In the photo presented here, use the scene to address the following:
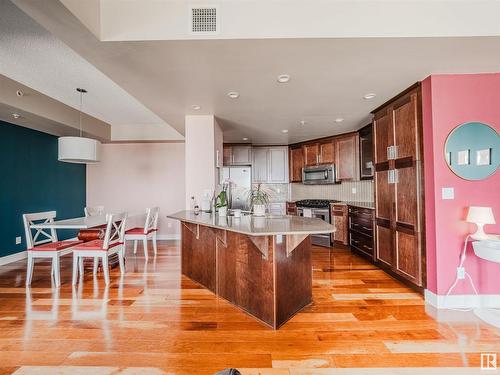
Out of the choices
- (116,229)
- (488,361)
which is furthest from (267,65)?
(116,229)

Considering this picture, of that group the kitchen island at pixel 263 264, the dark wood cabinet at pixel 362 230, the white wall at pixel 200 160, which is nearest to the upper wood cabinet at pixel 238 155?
the white wall at pixel 200 160

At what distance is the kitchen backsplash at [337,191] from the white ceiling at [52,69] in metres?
3.89

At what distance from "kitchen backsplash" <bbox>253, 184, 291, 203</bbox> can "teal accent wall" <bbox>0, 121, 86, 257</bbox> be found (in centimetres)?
444

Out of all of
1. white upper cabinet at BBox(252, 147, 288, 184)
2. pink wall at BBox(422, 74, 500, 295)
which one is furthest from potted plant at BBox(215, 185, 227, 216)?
white upper cabinet at BBox(252, 147, 288, 184)

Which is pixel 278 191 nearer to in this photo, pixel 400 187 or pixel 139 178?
pixel 139 178

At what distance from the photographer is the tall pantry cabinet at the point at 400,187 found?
9.37ft

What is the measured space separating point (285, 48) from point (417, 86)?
1713 mm

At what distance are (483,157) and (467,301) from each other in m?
1.46

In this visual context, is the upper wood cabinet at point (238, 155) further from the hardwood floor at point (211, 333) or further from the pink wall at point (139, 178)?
the hardwood floor at point (211, 333)

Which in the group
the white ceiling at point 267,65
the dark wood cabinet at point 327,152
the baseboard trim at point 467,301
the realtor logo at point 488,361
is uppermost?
the white ceiling at point 267,65

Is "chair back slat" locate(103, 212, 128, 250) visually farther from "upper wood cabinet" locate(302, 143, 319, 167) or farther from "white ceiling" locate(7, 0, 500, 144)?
"upper wood cabinet" locate(302, 143, 319, 167)

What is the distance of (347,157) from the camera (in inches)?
208

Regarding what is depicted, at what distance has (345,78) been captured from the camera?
2.69 meters

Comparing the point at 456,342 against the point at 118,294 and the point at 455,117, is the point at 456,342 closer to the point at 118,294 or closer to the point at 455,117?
the point at 455,117
